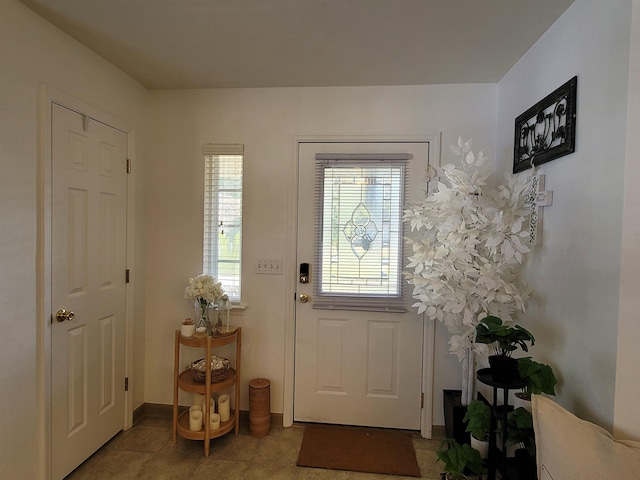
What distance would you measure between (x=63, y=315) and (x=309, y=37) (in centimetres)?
201

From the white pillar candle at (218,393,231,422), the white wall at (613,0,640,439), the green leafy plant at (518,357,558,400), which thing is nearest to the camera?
the white wall at (613,0,640,439)

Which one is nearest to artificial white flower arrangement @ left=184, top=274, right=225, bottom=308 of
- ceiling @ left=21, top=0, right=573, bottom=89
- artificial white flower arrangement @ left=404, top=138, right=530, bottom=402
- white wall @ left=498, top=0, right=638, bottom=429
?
artificial white flower arrangement @ left=404, top=138, right=530, bottom=402

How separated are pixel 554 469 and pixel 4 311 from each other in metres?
2.28

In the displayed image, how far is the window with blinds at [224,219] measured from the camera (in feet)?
7.98

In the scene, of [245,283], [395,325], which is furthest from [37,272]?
[395,325]

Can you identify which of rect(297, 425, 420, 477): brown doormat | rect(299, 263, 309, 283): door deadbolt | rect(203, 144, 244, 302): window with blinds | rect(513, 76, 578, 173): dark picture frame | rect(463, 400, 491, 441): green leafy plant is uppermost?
rect(513, 76, 578, 173): dark picture frame

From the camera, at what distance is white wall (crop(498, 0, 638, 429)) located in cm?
118

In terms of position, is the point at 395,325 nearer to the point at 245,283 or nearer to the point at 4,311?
the point at 245,283

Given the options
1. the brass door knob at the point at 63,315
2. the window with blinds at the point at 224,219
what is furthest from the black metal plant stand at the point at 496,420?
the brass door knob at the point at 63,315

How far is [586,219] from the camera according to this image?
1.31 metres

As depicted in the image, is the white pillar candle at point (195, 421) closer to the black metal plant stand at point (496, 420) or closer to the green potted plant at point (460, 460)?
the green potted plant at point (460, 460)

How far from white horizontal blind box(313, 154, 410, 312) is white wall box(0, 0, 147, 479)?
62.0 inches

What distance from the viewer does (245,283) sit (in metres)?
2.43

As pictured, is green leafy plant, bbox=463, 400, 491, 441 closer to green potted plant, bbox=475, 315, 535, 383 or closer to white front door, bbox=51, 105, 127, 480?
green potted plant, bbox=475, 315, 535, 383
